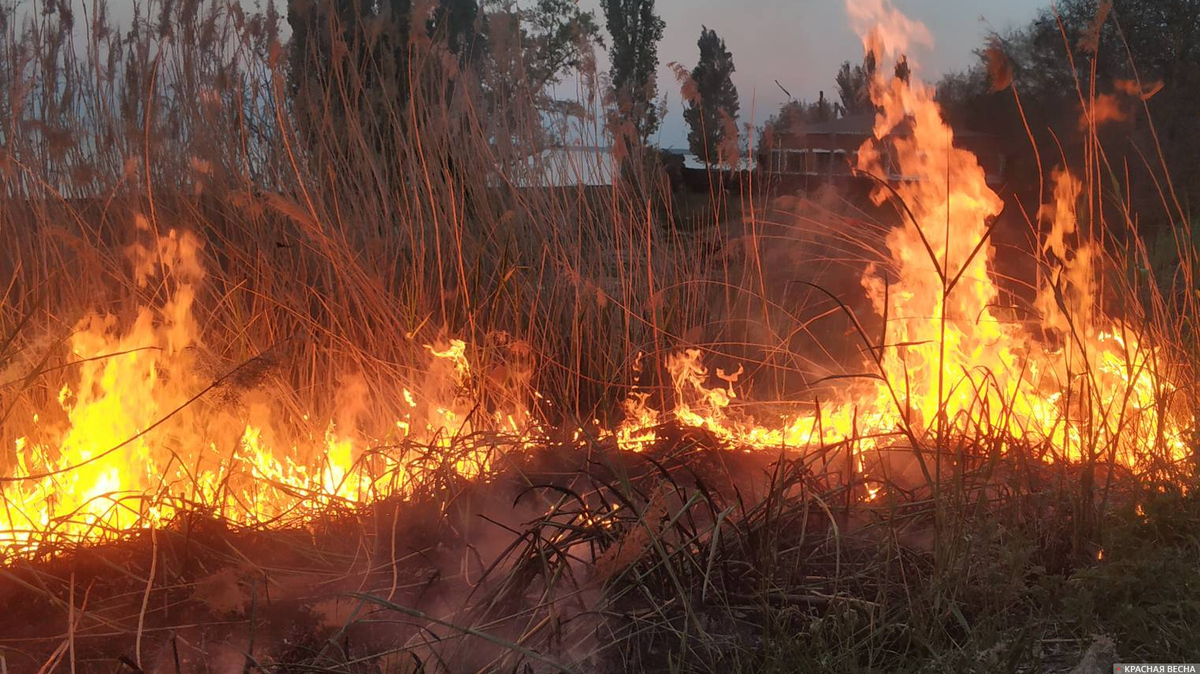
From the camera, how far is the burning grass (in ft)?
6.24

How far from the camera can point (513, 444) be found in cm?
262

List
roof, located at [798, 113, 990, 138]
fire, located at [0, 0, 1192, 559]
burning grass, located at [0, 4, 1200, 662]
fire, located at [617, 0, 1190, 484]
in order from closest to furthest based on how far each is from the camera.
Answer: burning grass, located at [0, 4, 1200, 662] → fire, located at [0, 0, 1192, 559] → fire, located at [617, 0, 1190, 484] → roof, located at [798, 113, 990, 138]

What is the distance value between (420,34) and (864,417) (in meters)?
1.96

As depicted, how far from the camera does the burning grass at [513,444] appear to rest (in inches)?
74.9

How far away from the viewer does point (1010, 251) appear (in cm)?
742

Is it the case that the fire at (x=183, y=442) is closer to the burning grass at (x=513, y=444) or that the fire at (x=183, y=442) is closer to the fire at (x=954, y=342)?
the burning grass at (x=513, y=444)

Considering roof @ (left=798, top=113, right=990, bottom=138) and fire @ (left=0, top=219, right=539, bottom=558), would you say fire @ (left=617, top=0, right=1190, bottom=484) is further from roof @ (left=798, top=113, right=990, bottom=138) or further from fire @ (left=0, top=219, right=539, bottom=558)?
fire @ (left=0, top=219, right=539, bottom=558)

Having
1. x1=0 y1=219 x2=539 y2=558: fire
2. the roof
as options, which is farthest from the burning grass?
the roof

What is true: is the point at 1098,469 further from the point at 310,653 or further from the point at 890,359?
the point at 310,653

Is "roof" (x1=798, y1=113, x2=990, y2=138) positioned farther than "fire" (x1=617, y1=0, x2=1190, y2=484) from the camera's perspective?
Yes

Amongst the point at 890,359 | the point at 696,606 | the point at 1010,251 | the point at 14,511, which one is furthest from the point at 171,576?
the point at 1010,251

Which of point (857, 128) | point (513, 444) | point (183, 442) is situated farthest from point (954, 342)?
point (857, 128)

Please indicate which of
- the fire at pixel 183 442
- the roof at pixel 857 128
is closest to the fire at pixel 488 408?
the fire at pixel 183 442

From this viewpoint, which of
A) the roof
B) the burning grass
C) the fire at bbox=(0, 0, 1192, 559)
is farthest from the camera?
the roof
